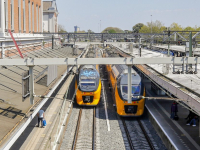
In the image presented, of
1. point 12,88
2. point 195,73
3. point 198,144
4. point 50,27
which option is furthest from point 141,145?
point 50,27

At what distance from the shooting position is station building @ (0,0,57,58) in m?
25.1

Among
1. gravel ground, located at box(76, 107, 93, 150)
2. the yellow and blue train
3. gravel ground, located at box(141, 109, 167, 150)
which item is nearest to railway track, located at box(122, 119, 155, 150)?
gravel ground, located at box(141, 109, 167, 150)

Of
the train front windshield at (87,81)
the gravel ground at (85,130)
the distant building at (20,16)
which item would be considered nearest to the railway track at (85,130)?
the gravel ground at (85,130)

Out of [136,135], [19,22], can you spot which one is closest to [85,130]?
[136,135]

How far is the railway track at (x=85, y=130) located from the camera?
14367mm

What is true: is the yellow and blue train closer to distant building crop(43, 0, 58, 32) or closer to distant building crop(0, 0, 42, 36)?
distant building crop(0, 0, 42, 36)

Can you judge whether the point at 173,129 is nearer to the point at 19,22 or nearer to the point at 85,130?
the point at 85,130

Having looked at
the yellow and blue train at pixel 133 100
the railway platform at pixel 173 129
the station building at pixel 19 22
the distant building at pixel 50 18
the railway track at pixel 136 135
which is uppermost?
the distant building at pixel 50 18

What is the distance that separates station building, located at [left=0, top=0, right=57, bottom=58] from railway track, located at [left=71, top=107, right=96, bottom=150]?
668 centimetres

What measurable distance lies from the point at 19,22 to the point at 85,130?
20.0 meters

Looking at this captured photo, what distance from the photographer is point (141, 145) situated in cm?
1448

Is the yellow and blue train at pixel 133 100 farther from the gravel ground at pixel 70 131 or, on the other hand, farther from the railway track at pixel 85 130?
the gravel ground at pixel 70 131

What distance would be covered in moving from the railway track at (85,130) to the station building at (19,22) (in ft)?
21.9

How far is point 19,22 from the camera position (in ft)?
107
